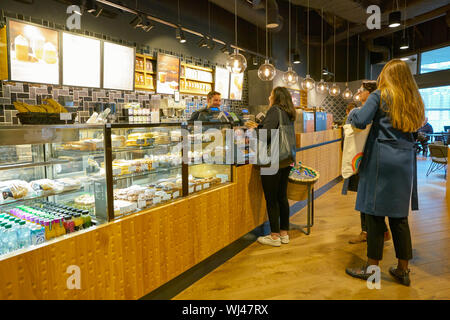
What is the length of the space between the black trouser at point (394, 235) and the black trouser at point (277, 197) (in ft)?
3.38

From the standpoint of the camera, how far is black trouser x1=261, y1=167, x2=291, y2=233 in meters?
3.43

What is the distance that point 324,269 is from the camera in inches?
118

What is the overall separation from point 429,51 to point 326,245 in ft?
36.7

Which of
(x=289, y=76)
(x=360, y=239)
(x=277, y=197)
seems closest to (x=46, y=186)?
(x=277, y=197)

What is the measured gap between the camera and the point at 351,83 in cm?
1216

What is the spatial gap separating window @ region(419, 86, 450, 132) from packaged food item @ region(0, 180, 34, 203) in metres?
14.2

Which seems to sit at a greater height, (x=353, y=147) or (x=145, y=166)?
(x=353, y=147)

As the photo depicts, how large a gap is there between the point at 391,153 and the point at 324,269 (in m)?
1.24

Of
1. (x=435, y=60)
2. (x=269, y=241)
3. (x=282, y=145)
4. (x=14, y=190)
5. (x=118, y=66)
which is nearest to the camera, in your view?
(x=14, y=190)

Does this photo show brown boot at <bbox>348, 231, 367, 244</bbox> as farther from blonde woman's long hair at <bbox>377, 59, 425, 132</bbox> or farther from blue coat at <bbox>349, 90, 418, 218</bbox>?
blonde woman's long hair at <bbox>377, 59, 425, 132</bbox>

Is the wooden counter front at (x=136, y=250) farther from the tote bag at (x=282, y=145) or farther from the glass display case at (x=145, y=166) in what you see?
the tote bag at (x=282, y=145)

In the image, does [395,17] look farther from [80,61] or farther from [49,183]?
[49,183]

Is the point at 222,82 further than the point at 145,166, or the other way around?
the point at 222,82

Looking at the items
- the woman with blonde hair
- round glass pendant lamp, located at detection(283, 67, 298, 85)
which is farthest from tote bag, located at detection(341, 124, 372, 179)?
round glass pendant lamp, located at detection(283, 67, 298, 85)
